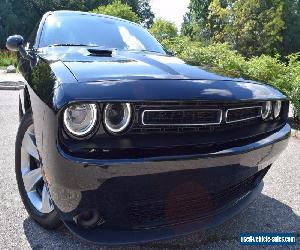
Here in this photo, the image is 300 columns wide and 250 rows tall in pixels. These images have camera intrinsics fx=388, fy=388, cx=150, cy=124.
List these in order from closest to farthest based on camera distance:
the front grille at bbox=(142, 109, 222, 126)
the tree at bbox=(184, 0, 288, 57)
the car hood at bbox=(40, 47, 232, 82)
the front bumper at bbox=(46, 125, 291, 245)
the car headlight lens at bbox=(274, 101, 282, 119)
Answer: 1. the front bumper at bbox=(46, 125, 291, 245)
2. the front grille at bbox=(142, 109, 222, 126)
3. the car hood at bbox=(40, 47, 232, 82)
4. the car headlight lens at bbox=(274, 101, 282, 119)
5. the tree at bbox=(184, 0, 288, 57)

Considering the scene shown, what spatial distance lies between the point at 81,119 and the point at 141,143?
302 mm

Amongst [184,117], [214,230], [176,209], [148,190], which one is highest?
[184,117]

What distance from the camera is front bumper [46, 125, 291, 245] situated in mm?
1749

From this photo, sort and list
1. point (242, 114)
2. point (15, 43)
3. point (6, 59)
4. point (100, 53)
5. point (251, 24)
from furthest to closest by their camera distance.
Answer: point (251, 24) → point (6, 59) → point (15, 43) → point (100, 53) → point (242, 114)

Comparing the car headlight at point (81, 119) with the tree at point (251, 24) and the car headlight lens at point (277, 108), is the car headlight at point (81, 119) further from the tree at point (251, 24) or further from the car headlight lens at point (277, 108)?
the tree at point (251, 24)

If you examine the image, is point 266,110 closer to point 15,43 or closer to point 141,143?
point 141,143

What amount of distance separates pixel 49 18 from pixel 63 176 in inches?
91.4

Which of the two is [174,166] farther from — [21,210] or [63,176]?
[21,210]

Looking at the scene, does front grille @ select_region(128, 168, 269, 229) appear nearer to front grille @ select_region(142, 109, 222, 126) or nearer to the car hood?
front grille @ select_region(142, 109, 222, 126)

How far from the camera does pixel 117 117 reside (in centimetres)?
184

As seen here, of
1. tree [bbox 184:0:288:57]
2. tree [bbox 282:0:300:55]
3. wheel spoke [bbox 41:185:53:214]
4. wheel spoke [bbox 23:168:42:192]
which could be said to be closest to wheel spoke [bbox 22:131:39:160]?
wheel spoke [bbox 23:168:42:192]

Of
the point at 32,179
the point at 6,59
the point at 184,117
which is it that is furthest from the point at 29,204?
the point at 6,59

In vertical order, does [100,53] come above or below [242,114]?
above

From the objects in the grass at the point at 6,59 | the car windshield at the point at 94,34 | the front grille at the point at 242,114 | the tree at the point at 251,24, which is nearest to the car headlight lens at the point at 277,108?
the front grille at the point at 242,114
